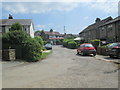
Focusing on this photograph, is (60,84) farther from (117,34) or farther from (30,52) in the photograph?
(117,34)

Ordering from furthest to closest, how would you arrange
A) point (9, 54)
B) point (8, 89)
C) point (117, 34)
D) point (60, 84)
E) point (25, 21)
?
point (25, 21) → point (117, 34) → point (9, 54) → point (60, 84) → point (8, 89)

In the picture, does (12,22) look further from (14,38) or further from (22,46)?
(22,46)

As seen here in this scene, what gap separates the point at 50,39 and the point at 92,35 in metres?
39.9

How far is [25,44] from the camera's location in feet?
37.4

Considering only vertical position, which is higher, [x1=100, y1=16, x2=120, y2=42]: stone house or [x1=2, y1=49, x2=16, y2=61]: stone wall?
[x1=100, y1=16, x2=120, y2=42]: stone house

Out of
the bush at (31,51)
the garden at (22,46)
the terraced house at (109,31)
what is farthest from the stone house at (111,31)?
the garden at (22,46)

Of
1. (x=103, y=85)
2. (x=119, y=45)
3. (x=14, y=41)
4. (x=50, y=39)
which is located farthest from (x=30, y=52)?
(x=50, y=39)

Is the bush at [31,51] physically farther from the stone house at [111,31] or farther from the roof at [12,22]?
the roof at [12,22]

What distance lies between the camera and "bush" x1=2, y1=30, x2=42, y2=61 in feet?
35.8

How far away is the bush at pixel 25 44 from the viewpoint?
429 inches

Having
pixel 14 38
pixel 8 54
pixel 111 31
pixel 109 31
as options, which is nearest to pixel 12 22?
pixel 14 38

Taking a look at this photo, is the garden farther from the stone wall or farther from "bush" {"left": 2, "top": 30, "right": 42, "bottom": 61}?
the stone wall

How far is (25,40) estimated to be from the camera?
11773 millimetres

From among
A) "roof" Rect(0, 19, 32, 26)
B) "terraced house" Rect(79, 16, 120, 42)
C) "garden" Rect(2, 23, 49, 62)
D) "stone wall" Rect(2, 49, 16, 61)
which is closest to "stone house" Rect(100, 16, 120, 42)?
"terraced house" Rect(79, 16, 120, 42)
